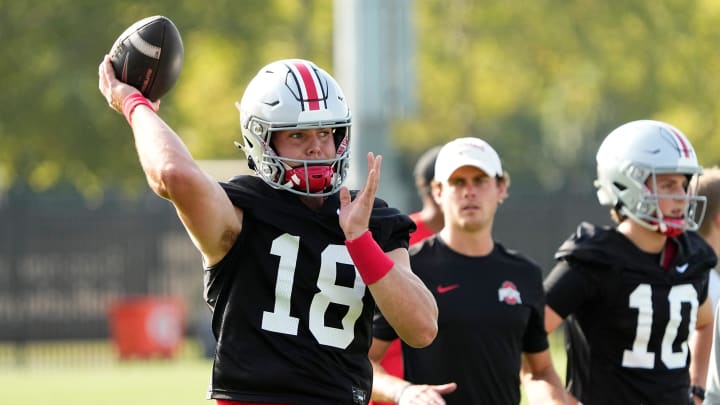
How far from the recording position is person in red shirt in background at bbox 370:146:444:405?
7457 mm

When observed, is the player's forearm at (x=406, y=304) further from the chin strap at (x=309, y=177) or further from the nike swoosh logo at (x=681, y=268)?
the nike swoosh logo at (x=681, y=268)

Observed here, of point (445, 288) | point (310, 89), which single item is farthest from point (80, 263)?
point (310, 89)

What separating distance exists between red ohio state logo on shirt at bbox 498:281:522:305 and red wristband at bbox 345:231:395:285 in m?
2.25

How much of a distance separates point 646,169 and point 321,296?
2607mm

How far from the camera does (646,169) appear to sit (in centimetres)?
686

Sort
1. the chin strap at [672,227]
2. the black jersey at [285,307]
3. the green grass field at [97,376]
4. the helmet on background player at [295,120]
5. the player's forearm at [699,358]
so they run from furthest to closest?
the green grass field at [97,376], the player's forearm at [699,358], the chin strap at [672,227], the helmet on background player at [295,120], the black jersey at [285,307]

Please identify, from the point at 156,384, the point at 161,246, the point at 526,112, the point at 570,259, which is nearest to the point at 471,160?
the point at 570,259

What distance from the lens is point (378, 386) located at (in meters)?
6.34

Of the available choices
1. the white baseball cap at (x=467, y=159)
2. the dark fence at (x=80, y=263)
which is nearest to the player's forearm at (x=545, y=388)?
the white baseball cap at (x=467, y=159)

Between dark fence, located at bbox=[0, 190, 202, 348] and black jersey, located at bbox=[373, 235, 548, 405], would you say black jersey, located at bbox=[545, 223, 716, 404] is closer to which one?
black jersey, located at bbox=[373, 235, 548, 405]

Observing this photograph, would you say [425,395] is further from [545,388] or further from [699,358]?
[699,358]

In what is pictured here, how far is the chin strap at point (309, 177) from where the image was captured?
4.82 metres

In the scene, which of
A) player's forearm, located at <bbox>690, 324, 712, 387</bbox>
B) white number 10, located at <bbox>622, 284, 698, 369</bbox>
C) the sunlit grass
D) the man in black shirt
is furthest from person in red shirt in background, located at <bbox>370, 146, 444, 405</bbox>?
the sunlit grass

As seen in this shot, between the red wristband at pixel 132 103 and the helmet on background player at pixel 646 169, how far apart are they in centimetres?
293
